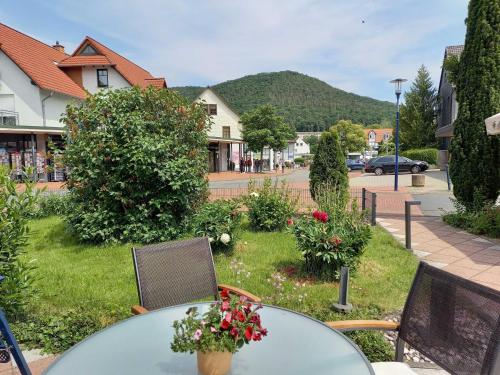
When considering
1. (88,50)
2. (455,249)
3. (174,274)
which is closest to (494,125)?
(455,249)

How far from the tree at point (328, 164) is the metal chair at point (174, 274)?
6897mm

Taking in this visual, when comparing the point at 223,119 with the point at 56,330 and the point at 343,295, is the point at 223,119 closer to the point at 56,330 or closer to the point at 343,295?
the point at 343,295

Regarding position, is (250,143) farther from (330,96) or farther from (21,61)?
(330,96)

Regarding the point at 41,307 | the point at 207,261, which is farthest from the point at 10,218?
the point at 207,261

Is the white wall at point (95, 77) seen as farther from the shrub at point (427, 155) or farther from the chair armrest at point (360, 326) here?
the chair armrest at point (360, 326)

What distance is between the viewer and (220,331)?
4.82ft

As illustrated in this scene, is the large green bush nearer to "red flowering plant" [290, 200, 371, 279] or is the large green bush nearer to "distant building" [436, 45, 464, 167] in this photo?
"red flowering plant" [290, 200, 371, 279]

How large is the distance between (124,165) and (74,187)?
1.17 meters

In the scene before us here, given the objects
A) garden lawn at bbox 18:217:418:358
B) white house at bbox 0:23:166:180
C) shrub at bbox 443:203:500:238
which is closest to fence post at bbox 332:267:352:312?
garden lawn at bbox 18:217:418:358

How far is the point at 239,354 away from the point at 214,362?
0.25 m

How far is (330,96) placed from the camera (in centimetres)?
11512

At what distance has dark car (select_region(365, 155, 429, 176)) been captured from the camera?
2691cm

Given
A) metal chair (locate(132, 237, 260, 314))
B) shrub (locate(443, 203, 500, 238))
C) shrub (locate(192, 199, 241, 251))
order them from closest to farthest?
metal chair (locate(132, 237, 260, 314)) < shrub (locate(192, 199, 241, 251)) < shrub (locate(443, 203, 500, 238))

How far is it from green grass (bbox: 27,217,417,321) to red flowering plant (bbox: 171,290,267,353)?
216cm
